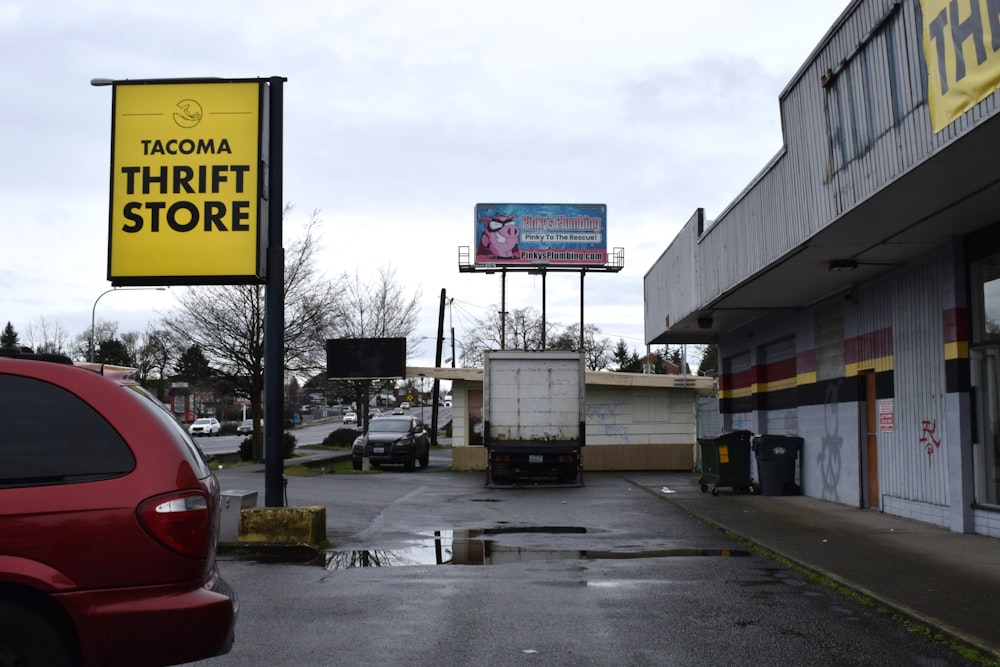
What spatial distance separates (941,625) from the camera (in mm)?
6730

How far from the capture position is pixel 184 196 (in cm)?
1142

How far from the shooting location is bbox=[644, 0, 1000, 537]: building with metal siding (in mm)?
8844

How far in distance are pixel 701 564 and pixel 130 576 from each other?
715 cm

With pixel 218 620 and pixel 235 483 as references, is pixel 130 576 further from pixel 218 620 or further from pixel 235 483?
pixel 235 483

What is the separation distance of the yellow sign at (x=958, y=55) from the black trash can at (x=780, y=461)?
10584mm

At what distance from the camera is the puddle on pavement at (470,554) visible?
1051 cm

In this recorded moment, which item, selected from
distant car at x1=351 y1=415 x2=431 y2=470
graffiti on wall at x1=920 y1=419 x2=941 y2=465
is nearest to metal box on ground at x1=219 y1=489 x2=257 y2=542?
graffiti on wall at x1=920 y1=419 x2=941 y2=465

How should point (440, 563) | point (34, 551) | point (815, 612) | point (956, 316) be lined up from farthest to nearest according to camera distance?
point (956, 316) → point (440, 563) → point (815, 612) → point (34, 551)

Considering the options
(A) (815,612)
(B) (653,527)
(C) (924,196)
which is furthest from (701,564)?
(C) (924,196)

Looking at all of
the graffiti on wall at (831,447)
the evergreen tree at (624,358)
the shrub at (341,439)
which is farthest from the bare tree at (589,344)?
the graffiti on wall at (831,447)

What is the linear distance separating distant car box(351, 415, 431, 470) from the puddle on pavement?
1838cm

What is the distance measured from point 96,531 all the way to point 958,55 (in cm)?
710

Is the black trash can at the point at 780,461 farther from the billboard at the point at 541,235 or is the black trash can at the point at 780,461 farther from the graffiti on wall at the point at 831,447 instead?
the billboard at the point at 541,235

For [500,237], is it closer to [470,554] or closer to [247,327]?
[247,327]
